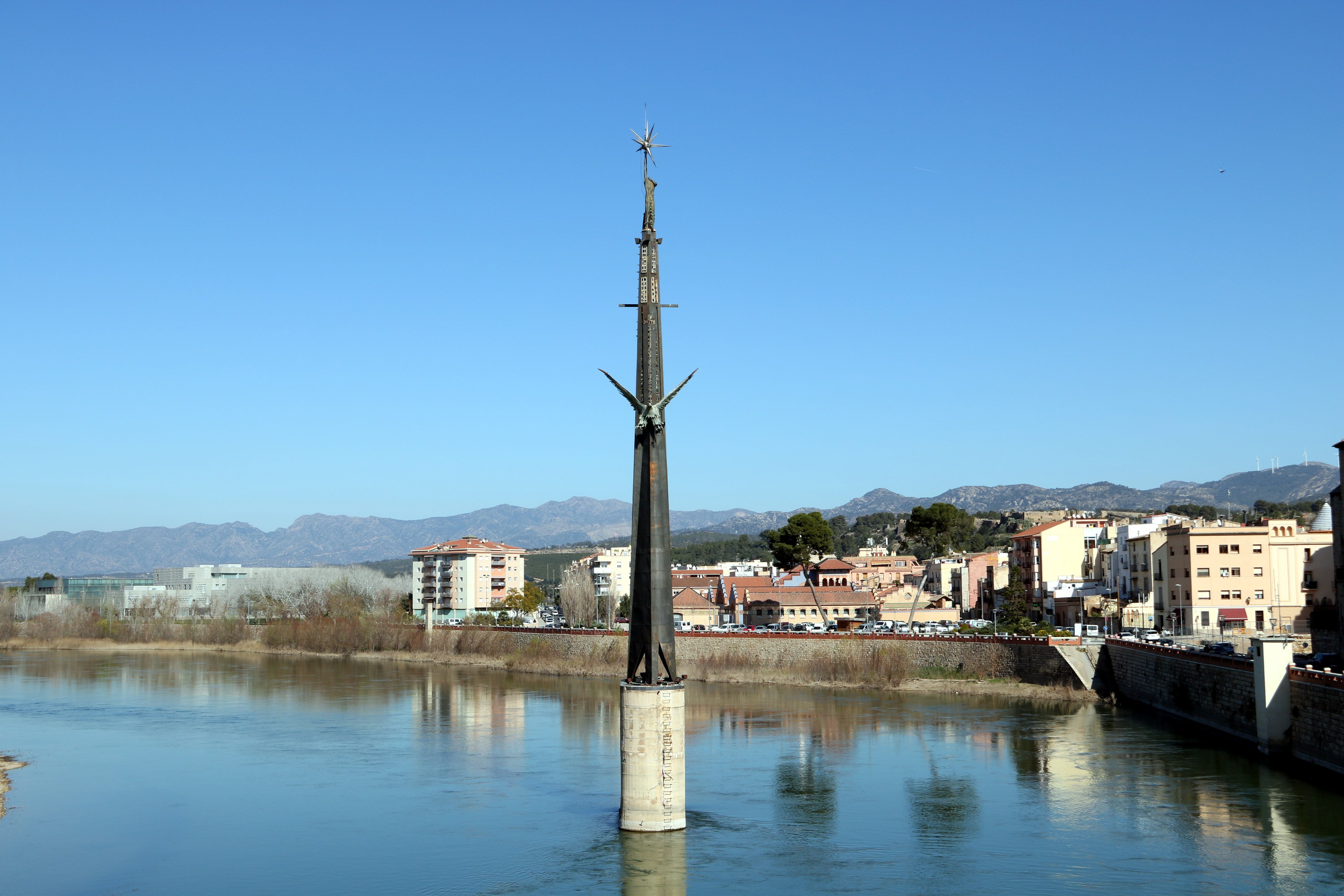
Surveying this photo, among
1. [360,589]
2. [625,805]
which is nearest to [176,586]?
[360,589]

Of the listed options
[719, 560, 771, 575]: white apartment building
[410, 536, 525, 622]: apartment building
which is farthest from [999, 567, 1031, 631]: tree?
[410, 536, 525, 622]: apartment building

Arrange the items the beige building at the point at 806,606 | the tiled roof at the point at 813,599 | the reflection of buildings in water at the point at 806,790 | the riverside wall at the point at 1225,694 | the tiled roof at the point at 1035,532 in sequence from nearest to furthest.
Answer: the reflection of buildings in water at the point at 806,790 → the riverside wall at the point at 1225,694 → the beige building at the point at 806,606 → the tiled roof at the point at 813,599 → the tiled roof at the point at 1035,532

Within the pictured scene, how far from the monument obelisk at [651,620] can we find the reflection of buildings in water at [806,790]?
4767 millimetres

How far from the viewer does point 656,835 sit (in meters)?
23.0

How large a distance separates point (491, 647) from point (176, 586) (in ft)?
332

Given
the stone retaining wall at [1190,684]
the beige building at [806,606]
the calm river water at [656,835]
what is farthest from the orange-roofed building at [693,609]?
the stone retaining wall at [1190,684]

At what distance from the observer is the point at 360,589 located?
11606 centimetres

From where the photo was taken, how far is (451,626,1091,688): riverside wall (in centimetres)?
5275

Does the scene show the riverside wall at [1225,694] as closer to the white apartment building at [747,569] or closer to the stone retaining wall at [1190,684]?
the stone retaining wall at [1190,684]

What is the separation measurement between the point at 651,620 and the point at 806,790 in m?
9.86

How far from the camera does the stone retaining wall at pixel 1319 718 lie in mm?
28953

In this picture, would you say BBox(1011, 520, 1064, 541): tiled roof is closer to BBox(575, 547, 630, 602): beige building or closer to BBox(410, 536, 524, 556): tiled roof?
BBox(575, 547, 630, 602): beige building

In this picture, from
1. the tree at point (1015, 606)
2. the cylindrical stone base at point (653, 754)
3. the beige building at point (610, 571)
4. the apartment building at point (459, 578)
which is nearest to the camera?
the cylindrical stone base at point (653, 754)

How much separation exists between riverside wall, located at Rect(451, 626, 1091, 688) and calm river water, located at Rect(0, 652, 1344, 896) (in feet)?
11.4
